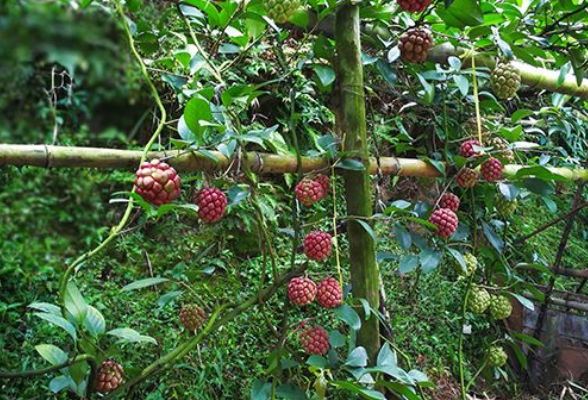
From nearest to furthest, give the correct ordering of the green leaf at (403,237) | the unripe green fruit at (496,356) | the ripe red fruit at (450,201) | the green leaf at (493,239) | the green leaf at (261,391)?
the green leaf at (261,391), the green leaf at (403,237), the ripe red fruit at (450,201), the green leaf at (493,239), the unripe green fruit at (496,356)

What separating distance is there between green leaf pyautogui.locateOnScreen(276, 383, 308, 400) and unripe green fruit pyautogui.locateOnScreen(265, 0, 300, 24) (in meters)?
0.58

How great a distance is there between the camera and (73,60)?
0.80 ft

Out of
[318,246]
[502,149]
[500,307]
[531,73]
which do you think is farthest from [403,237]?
[531,73]

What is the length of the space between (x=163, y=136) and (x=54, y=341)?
73cm

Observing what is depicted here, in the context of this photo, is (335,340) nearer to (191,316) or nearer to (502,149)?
(191,316)

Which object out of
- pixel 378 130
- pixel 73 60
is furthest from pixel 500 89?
pixel 73 60

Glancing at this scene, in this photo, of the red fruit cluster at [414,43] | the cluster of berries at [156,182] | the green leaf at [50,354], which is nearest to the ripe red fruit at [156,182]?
the cluster of berries at [156,182]

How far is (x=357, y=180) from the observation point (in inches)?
36.9

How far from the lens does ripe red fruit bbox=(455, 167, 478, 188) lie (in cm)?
107

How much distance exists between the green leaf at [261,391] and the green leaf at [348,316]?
6.6 inches

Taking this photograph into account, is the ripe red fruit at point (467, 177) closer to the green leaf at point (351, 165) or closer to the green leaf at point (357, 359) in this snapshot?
the green leaf at point (351, 165)

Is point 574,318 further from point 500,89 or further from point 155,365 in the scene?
point 155,365

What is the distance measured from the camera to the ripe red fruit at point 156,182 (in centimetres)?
63

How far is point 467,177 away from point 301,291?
1.54ft
